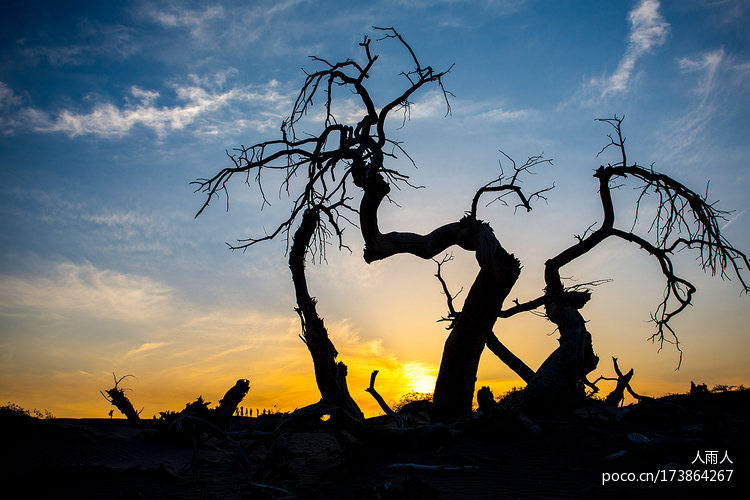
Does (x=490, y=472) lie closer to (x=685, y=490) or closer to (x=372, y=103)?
(x=685, y=490)

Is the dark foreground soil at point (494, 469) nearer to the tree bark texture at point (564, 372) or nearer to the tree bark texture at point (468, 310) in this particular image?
the tree bark texture at point (564, 372)

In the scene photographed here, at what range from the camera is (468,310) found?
22.8 feet

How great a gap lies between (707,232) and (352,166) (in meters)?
6.60

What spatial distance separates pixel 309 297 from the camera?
6957 mm

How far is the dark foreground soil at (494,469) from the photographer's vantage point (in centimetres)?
397

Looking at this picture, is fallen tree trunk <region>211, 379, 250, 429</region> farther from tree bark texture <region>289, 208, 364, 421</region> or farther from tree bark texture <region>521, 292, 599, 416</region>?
tree bark texture <region>521, 292, 599, 416</region>

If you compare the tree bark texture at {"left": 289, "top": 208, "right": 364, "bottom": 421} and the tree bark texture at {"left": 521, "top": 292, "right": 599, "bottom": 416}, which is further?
the tree bark texture at {"left": 521, "top": 292, "right": 599, "bottom": 416}

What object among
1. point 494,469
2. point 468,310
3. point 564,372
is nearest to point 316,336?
point 468,310

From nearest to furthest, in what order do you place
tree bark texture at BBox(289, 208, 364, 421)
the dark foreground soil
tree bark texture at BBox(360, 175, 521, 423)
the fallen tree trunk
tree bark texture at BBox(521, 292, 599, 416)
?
the dark foreground soil < tree bark texture at BBox(289, 208, 364, 421) < tree bark texture at BBox(521, 292, 599, 416) < tree bark texture at BBox(360, 175, 521, 423) < the fallen tree trunk

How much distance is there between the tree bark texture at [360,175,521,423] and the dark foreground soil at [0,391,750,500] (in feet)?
3.51

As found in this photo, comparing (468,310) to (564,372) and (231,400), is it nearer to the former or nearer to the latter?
(564,372)

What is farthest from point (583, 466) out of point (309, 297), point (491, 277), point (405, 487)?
point (309, 297)

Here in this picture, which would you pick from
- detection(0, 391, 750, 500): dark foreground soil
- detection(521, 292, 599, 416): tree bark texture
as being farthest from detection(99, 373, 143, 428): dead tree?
detection(521, 292, 599, 416): tree bark texture

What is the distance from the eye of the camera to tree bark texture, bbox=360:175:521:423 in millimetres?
A: 6738
